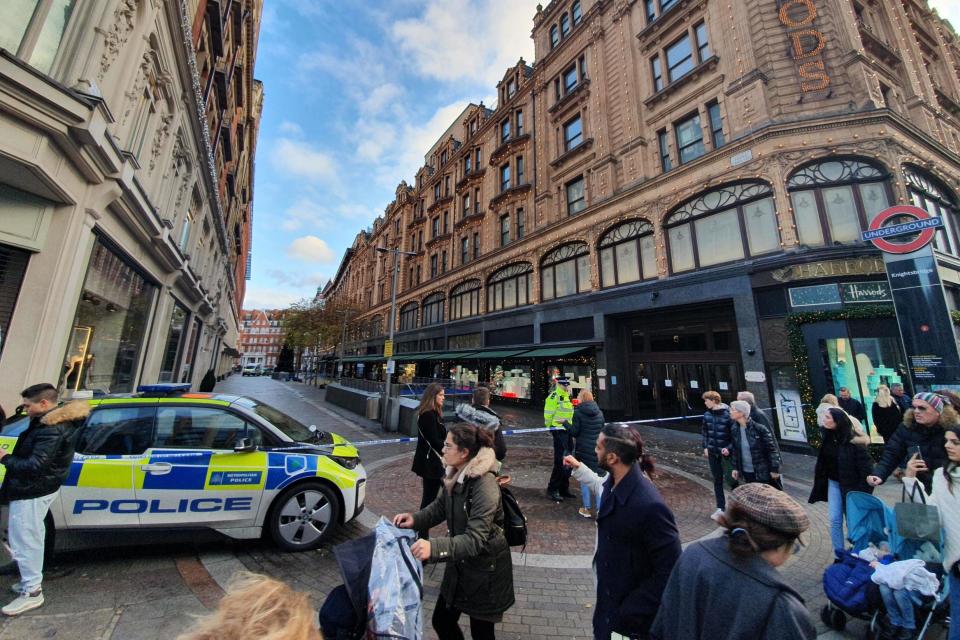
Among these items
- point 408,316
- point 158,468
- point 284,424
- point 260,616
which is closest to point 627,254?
point 284,424

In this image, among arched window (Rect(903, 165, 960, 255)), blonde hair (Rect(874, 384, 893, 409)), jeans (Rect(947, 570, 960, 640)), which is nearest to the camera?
jeans (Rect(947, 570, 960, 640))

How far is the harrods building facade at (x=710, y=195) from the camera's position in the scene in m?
11.5

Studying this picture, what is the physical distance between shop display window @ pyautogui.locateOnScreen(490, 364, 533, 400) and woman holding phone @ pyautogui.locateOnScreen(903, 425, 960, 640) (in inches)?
695

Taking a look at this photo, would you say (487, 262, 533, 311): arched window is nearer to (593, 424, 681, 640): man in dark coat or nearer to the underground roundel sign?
the underground roundel sign

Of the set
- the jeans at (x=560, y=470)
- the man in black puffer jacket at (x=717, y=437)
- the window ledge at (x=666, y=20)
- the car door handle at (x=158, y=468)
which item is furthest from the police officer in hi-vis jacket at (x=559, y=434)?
the window ledge at (x=666, y=20)

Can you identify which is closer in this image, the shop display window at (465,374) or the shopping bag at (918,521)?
the shopping bag at (918,521)

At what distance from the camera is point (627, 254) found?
54.6 feet

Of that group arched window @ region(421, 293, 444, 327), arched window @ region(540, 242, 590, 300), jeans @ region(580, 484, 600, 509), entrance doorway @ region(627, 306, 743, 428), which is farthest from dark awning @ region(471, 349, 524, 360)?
jeans @ region(580, 484, 600, 509)

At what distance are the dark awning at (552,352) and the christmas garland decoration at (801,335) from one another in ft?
24.1

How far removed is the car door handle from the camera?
4.09m

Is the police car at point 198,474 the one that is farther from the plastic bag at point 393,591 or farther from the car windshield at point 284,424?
the plastic bag at point 393,591

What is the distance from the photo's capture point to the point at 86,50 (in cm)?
620

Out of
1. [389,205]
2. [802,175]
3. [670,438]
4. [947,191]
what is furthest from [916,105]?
[389,205]

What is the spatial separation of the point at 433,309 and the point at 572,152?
676 inches
